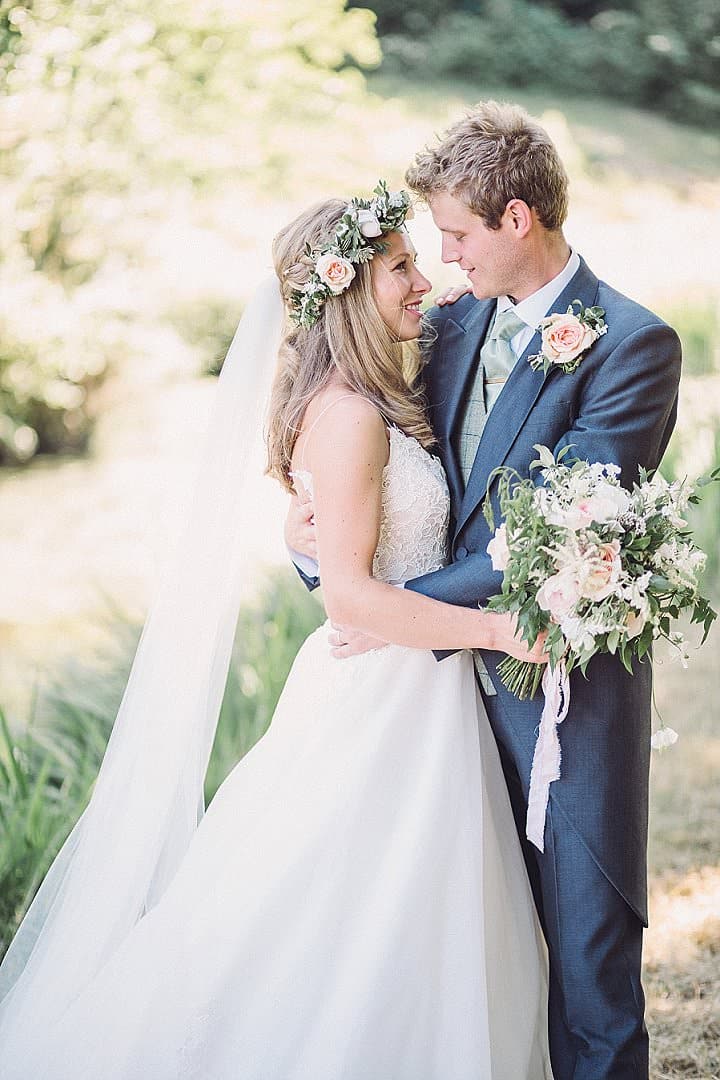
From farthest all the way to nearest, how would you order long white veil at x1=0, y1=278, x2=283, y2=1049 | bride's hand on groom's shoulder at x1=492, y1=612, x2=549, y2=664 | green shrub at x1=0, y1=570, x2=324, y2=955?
1. green shrub at x1=0, y1=570, x2=324, y2=955
2. long white veil at x1=0, y1=278, x2=283, y2=1049
3. bride's hand on groom's shoulder at x1=492, y1=612, x2=549, y2=664

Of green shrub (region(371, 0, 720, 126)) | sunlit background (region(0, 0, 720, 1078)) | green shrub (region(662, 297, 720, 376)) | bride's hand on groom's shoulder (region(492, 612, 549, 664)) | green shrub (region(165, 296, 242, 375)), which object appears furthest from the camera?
green shrub (region(371, 0, 720, 126))

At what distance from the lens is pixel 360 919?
263 cm

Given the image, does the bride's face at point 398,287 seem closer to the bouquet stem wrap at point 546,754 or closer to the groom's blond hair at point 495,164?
the groom's blond hair at point 495,164

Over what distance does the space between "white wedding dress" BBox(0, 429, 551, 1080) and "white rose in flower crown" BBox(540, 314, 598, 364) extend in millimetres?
381

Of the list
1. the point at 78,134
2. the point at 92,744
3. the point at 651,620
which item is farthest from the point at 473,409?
the point at 78,134

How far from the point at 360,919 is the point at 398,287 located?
1.41m

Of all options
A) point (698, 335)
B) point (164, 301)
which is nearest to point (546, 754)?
point (698, 335)

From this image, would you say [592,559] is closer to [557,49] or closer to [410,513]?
[410,513]

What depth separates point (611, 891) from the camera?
259 centimetres

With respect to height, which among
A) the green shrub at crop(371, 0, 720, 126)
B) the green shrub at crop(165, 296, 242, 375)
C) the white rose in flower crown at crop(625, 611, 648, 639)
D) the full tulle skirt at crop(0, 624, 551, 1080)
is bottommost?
the green shrub at crop(165, 296, 242, 375)

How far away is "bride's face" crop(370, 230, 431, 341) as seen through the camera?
2715 mm

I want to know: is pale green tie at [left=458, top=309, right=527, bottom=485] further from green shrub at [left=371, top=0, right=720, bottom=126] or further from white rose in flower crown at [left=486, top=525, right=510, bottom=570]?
green shrub at [left=371, top=0, right=720, bottom=126]

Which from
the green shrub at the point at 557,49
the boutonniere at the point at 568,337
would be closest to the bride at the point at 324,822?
the boutonniere at the point at 568,337

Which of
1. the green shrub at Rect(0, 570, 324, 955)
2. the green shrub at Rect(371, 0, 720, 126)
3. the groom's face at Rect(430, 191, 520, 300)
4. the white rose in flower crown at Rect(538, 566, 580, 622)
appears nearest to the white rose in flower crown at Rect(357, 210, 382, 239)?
the groom's face at Rect(430, 191, 520, 300)
